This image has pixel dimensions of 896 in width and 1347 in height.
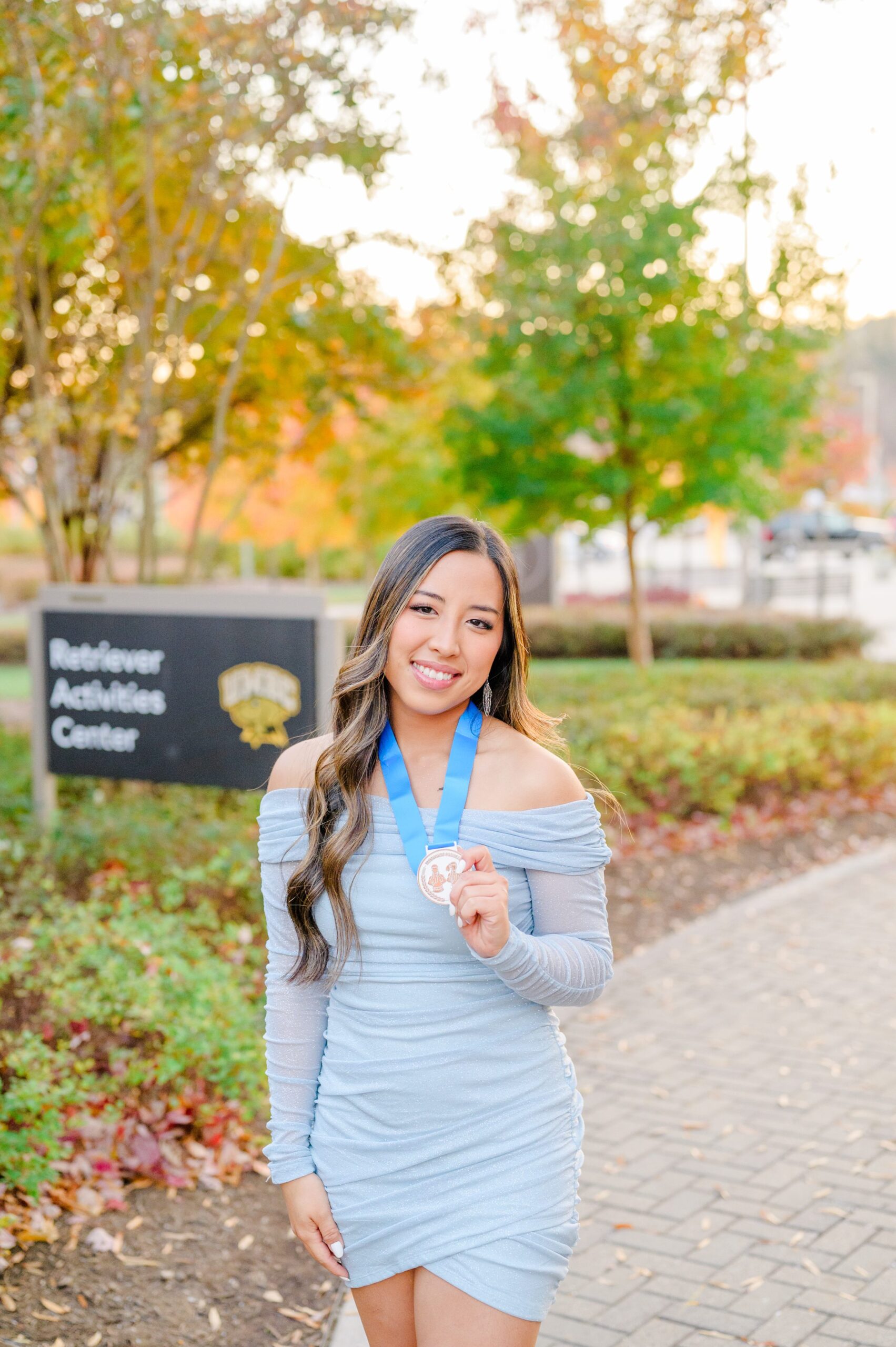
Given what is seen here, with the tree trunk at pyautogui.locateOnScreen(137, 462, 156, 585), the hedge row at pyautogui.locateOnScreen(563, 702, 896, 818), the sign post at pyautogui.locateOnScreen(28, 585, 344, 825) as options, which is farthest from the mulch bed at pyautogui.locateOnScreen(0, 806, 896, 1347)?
the tree trunk at pyautogui.locateOnScreen(137, 462, 156, 585)

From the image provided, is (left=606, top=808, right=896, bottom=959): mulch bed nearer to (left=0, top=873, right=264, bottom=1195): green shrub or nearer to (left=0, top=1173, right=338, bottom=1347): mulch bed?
(left=0, top=873, right=264, bottom=1195): green shrub

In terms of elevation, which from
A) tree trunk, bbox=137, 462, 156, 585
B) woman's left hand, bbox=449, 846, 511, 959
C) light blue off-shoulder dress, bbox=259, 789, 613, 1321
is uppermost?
tree trunk, bbox=137, 462, 156, 585

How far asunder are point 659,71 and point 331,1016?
772 cm

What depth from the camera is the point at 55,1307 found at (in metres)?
3.26

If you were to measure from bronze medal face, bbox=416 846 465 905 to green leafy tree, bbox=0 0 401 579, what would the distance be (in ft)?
19.5

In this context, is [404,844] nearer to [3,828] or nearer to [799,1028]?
[799,1028]

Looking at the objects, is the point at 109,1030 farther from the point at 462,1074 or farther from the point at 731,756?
the point at 731,756

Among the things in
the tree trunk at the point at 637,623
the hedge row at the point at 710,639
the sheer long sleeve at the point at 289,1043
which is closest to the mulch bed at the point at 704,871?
the sheer long sleeve at the point at 289,1043

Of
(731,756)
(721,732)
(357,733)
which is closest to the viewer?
(357,733)

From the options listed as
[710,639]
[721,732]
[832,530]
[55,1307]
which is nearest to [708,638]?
[710,639]

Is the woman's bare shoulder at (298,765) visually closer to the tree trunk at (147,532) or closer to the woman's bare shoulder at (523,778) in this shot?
the woman's bare shoulder at (523,778)

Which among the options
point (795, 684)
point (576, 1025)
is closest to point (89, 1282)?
point (576, 1025)

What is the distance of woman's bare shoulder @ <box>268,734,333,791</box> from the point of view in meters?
2.18

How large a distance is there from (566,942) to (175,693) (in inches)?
184
